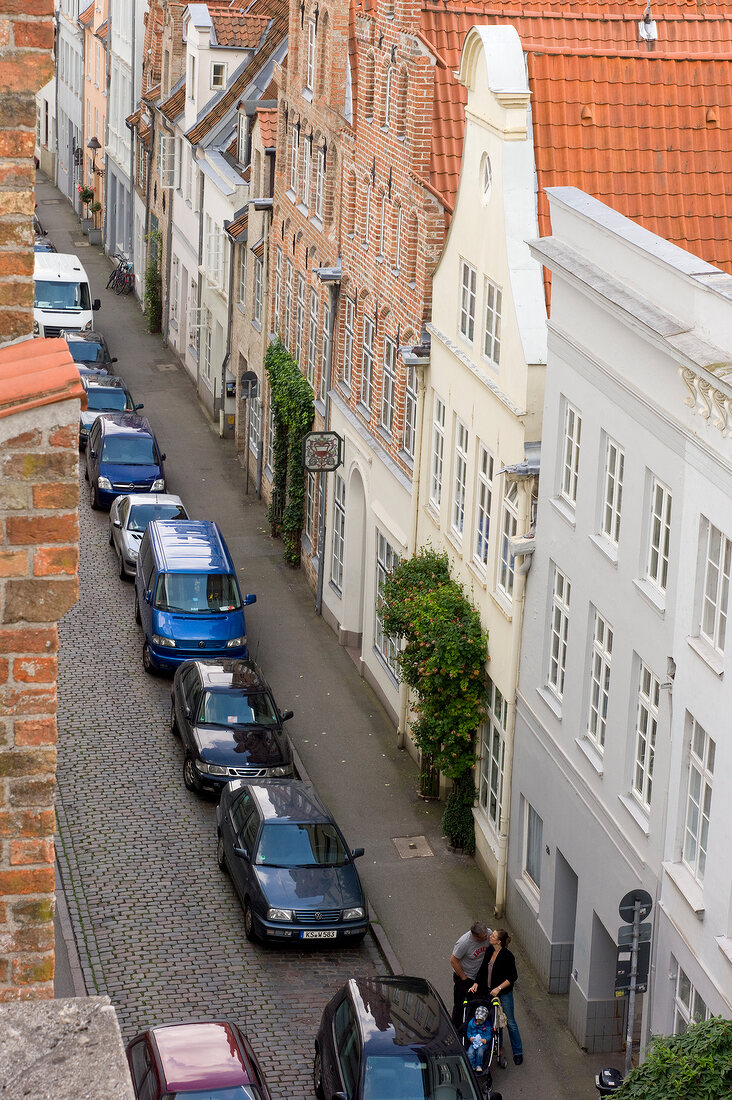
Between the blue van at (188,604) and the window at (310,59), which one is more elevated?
the window at (310,59)

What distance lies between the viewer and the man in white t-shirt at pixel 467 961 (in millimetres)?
19781

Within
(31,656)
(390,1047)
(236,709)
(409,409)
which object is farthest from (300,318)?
(31,656)

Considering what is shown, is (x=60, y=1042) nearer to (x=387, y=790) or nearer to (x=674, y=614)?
(x=674, y=614)

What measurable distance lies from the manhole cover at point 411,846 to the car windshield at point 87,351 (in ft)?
82.4

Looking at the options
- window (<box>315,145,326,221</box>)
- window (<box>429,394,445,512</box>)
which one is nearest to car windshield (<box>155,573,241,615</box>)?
window (<box>429,394,445,512</box>)

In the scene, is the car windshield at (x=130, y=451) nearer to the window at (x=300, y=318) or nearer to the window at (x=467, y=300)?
the window at (x=300, y=318)

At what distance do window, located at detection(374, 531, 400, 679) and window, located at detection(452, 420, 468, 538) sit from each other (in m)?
3.78

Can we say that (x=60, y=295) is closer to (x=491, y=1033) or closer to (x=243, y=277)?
(x=243, y=277)

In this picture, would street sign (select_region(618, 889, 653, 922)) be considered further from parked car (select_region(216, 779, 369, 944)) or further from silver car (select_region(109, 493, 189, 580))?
silver car (select_region(109, 493, 189, 580))

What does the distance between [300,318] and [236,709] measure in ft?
37.3

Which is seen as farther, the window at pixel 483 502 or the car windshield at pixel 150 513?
the car windshield at pixel 150 513

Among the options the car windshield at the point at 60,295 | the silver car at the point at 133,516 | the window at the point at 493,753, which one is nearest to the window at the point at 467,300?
the window at the point at 493,753

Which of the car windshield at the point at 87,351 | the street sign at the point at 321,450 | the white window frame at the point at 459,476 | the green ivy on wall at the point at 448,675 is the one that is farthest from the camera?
the car windshield at the point at 87,351

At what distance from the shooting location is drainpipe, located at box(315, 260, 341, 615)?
103 feet
